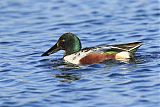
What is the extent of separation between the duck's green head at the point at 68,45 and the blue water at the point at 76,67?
0.20 m

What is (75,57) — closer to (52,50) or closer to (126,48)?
(52,50)

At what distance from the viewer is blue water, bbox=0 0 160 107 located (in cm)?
1041

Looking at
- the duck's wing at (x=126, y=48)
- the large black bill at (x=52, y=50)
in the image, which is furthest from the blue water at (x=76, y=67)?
the duck's wing at (x=126, y=48)

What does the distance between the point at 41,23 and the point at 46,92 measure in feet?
22.6

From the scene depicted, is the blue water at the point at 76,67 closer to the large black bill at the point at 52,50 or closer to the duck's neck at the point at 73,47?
the large black bill at the point at 52,50

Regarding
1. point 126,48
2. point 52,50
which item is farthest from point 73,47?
point 126,48

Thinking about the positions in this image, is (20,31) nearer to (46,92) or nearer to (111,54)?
(111,54)

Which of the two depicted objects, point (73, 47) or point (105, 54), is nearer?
point (105, 54)

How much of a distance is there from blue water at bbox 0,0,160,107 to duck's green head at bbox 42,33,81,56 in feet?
0.65

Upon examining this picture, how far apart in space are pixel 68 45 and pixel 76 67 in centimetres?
104

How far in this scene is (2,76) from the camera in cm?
1219

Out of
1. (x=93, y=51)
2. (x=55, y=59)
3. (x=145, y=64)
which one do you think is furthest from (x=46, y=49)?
(x=145, y=64)

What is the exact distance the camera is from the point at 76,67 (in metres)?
12.8

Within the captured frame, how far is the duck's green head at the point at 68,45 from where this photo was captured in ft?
44.6
